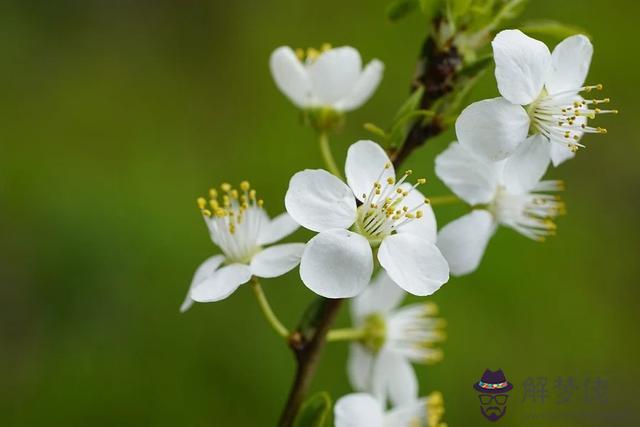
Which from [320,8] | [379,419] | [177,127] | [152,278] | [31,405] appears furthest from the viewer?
[320,8]

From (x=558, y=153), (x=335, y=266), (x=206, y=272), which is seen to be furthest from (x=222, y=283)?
(x=558, y=153)

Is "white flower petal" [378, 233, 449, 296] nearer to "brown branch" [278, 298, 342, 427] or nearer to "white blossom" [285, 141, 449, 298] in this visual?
"white blossom" [285, 141, 449, 298]

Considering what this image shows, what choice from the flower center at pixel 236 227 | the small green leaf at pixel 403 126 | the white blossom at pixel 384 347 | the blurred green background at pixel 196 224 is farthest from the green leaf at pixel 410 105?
the blurred green background at pixel 196 224

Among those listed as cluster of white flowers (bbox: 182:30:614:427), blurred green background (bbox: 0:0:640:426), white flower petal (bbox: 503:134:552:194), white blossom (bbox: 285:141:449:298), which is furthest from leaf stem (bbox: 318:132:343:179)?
blurred green background (bbox: 0:0:640:426)

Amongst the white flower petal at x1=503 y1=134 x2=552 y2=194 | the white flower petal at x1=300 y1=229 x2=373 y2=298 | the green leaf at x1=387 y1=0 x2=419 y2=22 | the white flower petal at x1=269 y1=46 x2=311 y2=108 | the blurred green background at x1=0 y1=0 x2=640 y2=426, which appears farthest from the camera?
the blurred green background at x1=0 y1=0 x2=640 y2=426

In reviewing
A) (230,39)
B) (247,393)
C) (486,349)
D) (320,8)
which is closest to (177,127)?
(230,39)

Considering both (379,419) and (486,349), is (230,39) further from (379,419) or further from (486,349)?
(379,419)
